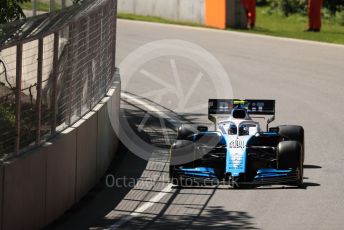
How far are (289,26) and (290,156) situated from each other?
2540cm

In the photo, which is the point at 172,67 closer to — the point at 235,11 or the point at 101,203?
the point at 235,11

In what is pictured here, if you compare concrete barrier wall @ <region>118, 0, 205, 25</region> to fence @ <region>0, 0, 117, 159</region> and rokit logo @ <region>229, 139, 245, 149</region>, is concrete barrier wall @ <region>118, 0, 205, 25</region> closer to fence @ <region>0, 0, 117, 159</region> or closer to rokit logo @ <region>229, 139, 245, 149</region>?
fence @ <region>0, 0, 117, 159</region>

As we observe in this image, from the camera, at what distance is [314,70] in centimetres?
2766

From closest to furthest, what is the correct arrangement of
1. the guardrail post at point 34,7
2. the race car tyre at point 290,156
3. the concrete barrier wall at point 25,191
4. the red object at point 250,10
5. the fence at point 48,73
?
the concrete barrier wall at point 25,191, the fence at point 48,73, the race car tyre at point 290,156, the guardrail post at point 34,7, the red object at point 250,10

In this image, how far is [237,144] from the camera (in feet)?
49.9

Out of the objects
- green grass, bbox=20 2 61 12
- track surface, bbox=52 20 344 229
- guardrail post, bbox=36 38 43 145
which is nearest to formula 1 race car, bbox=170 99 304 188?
track surface, bbox=52 20 344 229

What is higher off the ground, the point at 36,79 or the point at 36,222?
the point at 36,79

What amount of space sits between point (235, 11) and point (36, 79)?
921 inches

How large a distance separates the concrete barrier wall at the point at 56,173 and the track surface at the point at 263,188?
27 centimetres

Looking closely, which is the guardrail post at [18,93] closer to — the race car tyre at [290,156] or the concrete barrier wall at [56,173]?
the concrete barrier wall at [56,173]

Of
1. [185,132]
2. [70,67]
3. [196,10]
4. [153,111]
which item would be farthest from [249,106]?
[196,10]

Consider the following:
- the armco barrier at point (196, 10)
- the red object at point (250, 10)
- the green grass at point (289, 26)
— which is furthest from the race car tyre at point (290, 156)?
the red object at point (250, 10)

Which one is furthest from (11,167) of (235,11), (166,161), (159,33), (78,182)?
(235,11)

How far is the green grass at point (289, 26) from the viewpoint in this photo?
113 feet
